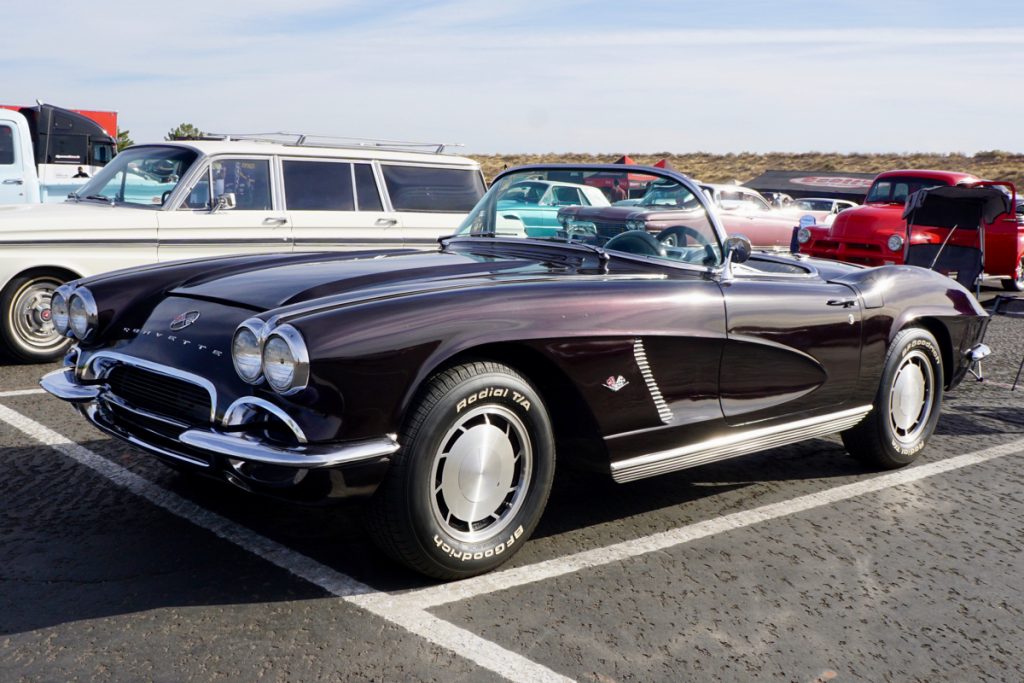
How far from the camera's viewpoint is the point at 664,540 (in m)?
3.86

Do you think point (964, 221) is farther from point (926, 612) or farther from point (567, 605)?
point (567, 605)

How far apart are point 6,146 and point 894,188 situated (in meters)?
10.7

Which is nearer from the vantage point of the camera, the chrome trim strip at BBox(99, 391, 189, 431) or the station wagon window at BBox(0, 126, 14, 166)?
the chrome trim strip at BBox(99, 391, 189, 431)

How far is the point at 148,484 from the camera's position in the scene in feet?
13.9

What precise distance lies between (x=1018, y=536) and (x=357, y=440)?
2.72m

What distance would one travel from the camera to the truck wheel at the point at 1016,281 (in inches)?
547

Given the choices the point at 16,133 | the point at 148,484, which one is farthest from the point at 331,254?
the point at 16,133

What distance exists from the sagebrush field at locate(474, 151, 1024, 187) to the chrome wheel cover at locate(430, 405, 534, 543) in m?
50.2

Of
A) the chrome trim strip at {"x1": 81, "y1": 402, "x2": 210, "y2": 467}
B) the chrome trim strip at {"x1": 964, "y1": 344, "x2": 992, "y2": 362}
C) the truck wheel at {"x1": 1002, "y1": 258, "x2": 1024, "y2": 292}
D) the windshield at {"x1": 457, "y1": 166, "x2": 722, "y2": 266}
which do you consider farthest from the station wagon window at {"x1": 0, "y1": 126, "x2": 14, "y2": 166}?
the truck wheel at {"x1": 1002, "y1": 258, "x2": 1024, "y2": 292}

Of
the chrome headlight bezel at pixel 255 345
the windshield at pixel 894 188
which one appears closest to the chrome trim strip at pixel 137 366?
the chrome headlight bezel at pixel 255 345

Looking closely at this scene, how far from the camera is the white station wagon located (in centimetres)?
709

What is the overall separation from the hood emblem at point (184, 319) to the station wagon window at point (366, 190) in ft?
17.3

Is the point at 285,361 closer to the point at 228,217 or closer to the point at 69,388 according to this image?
the point at 69,388

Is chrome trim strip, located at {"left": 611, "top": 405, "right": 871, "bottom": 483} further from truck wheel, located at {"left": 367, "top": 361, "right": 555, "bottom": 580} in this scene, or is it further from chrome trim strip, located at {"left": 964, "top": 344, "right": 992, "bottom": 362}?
chrome trim strip, located at {"left": 964, "top": 344, "right": 992, "bottom": 362}
